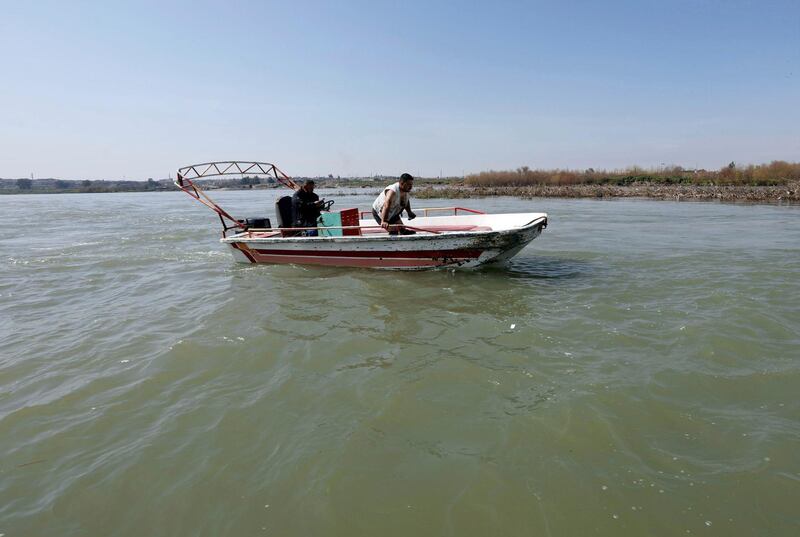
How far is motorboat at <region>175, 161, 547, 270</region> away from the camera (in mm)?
8547

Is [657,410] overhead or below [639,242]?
below

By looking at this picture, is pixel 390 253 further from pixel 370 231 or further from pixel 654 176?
pixel 654 176

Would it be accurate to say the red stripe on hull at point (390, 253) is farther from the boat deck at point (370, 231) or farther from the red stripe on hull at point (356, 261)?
the boat deck at point (370, 231)

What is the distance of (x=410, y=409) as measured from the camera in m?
3.95

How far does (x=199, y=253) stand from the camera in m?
13.3

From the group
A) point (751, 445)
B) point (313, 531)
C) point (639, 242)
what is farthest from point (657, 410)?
point (639, 242)

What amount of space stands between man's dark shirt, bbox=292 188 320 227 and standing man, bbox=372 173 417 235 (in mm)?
2143

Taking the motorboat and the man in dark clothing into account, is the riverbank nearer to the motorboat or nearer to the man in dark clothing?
the motorboat

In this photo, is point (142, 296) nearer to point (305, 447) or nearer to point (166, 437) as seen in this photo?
point (166, 437)

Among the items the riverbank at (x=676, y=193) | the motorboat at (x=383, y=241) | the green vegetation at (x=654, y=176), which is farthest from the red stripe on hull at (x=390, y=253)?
the green vegetation at (x=654, y=176)

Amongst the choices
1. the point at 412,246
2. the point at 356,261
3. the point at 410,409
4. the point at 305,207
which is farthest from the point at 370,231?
the point at 410,409

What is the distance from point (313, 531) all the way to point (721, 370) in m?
4.26

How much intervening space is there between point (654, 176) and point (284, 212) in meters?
41.6

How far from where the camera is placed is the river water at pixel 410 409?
9.17 ft
